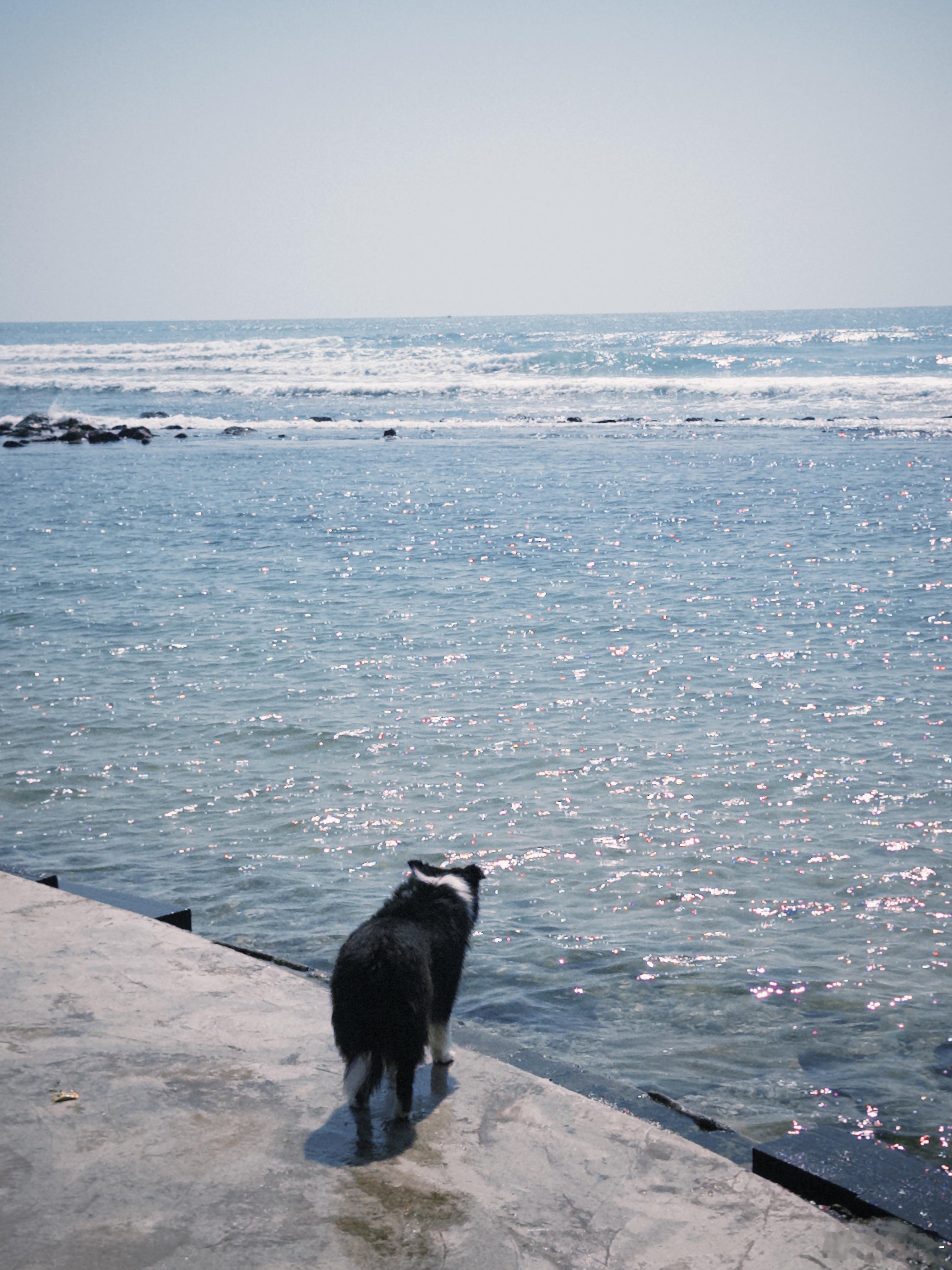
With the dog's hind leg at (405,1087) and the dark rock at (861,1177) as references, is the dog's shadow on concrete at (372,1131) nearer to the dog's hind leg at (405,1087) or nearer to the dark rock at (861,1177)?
the dog's hind leg at (405,1087)

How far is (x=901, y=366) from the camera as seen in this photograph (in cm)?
6053

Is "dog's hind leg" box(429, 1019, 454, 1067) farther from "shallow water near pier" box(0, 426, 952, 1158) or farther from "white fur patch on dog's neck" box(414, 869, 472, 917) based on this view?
"shallow water near pier" box(0, 426, 952, 1158)

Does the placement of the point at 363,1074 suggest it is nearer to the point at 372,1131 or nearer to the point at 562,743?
the point at 372,1131

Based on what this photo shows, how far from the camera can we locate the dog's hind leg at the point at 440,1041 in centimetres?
417

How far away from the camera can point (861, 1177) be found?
3596 mm

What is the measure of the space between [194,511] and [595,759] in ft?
48.3

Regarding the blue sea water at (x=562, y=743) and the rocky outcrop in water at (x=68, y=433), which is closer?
the blue sea water at (x=562, y=743)

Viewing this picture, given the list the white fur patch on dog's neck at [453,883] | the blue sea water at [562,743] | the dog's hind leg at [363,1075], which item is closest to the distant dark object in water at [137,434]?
the blue sea water at [562,743]

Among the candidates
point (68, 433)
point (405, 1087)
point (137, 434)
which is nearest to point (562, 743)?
point (405, 1087)

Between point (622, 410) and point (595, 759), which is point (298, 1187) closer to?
point (595, 759)

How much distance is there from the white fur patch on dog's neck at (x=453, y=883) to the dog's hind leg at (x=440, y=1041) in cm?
47

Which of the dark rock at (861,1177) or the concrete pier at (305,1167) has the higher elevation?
the concrete pier at (305,1167)

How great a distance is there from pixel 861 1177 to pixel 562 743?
17.0ft

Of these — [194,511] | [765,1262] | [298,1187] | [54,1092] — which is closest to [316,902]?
[54,1092]
